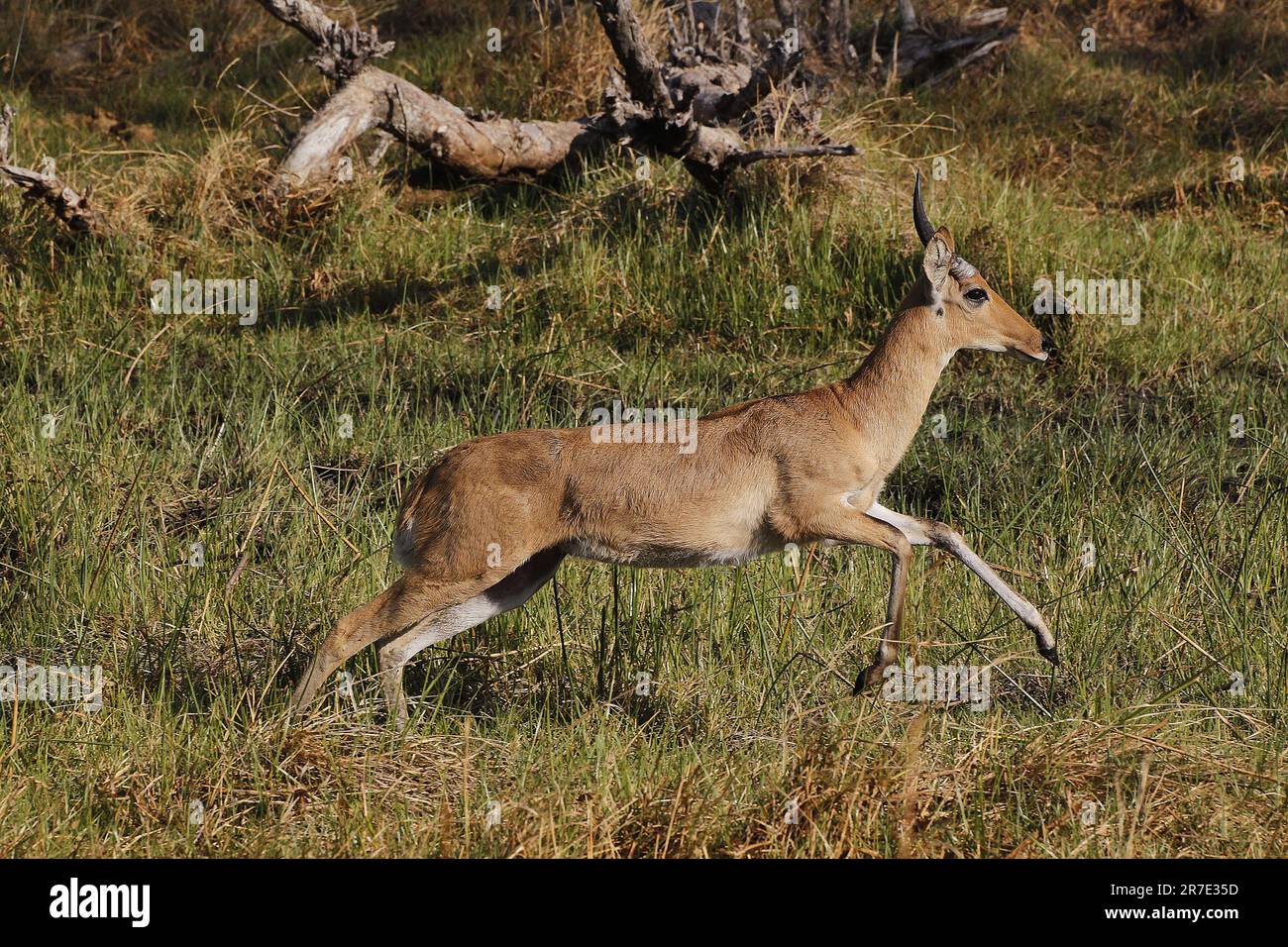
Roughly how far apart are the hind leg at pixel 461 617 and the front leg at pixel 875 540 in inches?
40.4

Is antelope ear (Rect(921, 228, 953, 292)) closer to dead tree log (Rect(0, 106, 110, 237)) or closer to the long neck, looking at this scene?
the long neck

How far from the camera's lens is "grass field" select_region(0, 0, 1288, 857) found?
16.2 ft

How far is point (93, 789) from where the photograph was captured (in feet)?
16.4

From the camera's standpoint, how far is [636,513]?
5484 mm

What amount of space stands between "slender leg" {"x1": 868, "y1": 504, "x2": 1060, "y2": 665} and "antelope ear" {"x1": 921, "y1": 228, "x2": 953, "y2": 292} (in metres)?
0.95

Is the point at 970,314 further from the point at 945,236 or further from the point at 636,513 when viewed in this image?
the point at 636,513

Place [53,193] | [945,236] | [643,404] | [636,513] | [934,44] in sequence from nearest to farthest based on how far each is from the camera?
[636,513] < [945,236] < [643,404] < [53,193] < [934,44]

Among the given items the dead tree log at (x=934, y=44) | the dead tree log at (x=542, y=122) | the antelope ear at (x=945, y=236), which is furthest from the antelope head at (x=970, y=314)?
the dead tree log at (x=934, y=44)

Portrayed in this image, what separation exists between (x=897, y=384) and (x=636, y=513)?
1.21 m

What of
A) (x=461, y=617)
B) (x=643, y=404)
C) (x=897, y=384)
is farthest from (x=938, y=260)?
(x=643, y=404)

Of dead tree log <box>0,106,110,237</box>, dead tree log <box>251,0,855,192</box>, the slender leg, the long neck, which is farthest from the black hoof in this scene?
dead tree log <box>0,106,110,237</box>

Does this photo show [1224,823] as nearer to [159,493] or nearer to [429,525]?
[429,525]

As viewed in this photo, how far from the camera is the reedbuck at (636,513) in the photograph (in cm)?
548

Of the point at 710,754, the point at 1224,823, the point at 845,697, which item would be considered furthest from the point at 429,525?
the point at 1224,823
